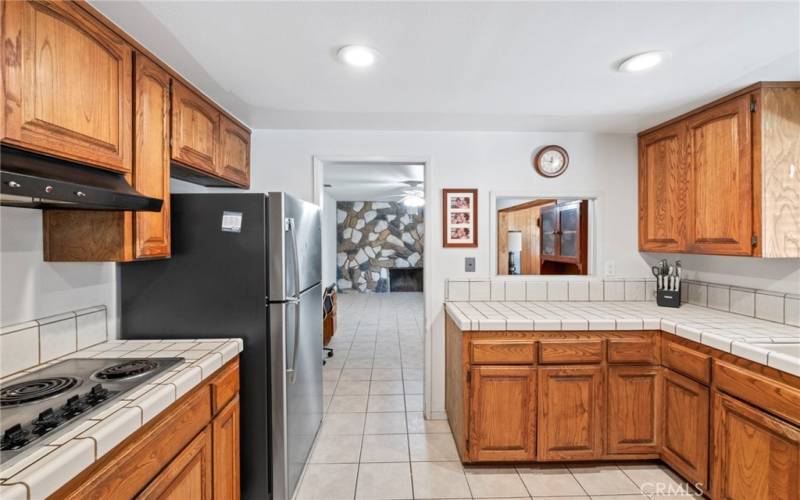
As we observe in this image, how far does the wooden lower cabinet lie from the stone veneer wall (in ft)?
23.2

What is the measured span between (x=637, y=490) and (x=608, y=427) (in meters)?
0.32

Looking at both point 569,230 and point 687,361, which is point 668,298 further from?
point 569,230

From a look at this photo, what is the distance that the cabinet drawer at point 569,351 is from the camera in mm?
2061

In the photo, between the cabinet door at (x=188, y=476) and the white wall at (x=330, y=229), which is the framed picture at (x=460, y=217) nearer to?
the cabinet door at (x=188, y=476)

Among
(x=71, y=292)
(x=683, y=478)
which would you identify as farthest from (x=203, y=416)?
(x=683, y=478)

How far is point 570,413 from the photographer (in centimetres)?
207

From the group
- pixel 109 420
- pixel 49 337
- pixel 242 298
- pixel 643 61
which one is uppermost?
pixel 643 61

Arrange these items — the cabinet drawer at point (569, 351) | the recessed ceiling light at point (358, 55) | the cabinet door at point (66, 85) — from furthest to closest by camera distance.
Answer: the cabinet drawer at point (569, 351)
the recessed ceiling light at point (358, 55)
the cabinet door at point (66, 85)

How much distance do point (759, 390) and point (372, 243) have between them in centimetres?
769

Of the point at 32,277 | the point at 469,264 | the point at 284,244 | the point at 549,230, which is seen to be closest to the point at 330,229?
the point at 549,230

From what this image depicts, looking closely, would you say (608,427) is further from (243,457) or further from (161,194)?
(161,194)

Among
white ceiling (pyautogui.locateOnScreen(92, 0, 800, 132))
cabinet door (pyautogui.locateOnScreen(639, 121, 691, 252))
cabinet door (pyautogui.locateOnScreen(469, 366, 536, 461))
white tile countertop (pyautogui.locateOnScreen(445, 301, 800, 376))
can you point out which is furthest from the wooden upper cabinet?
white ceiling (pyautogui.locateOnScreen(92, 0, 800, 132))

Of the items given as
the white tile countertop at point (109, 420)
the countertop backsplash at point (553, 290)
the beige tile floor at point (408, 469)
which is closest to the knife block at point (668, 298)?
the countertop backsplash at point (553, 290)

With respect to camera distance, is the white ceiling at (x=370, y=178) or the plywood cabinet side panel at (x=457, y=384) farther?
the white ceiling at (x=370, y=178)
